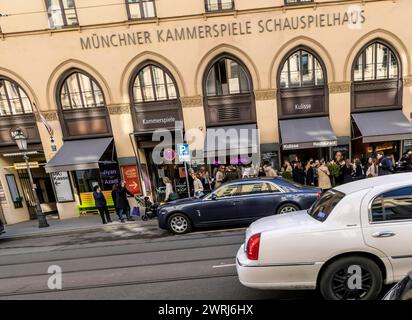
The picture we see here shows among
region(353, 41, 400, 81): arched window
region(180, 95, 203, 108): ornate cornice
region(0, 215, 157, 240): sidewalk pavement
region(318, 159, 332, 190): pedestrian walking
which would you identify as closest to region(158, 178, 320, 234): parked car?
region(0, 215, 157, 240): sidewalk pavement

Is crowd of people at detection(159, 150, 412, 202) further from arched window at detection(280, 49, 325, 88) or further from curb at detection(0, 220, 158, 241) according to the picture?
arched window at detection(280, 49, 325, 88)

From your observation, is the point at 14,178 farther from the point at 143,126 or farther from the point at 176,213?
the point at 176,213

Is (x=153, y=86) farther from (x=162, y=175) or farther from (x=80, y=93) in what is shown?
(x=162, y=175)

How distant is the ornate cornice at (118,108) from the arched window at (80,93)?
56 centimetres

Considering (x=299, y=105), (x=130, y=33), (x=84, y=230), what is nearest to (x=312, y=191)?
(x=299, y=105)

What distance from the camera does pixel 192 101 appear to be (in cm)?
1116

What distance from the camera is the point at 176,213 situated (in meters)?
6.87

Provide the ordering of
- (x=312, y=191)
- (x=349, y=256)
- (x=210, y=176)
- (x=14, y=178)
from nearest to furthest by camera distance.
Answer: (x=349, y=256) < (x=312, y=191) < (x=210, y=176) < (x=14, y=178)

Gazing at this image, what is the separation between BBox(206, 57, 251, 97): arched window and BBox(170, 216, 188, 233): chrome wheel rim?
6713mm

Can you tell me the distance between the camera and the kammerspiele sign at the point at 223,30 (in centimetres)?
1037

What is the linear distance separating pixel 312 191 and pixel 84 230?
8.60 meters

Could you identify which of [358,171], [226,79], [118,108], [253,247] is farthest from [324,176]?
[118,108]

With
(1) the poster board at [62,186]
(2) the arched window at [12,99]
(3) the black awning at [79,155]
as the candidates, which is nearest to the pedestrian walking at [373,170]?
(3) the black awning at [79,155]

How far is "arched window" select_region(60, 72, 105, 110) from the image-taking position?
1142cm
